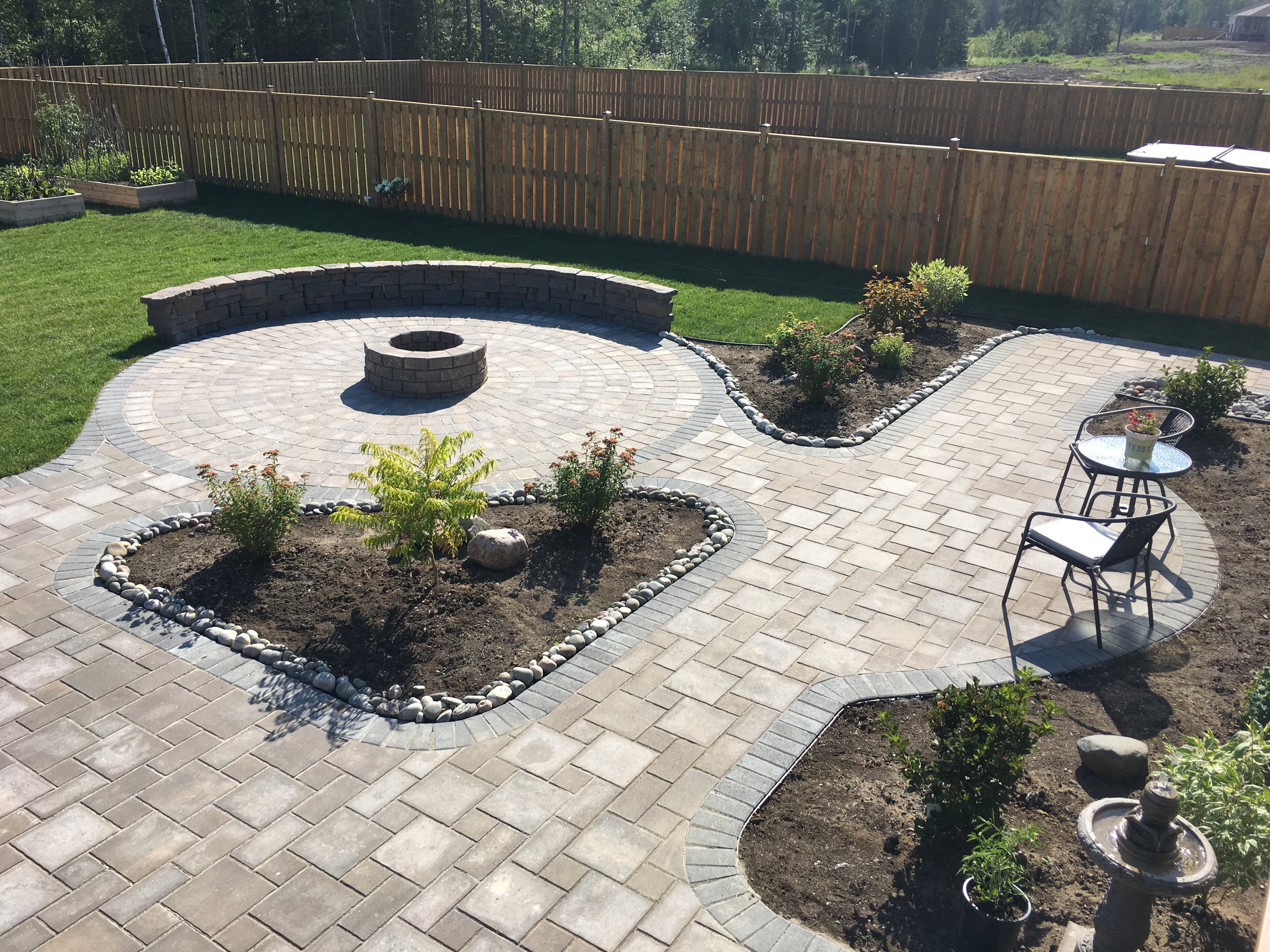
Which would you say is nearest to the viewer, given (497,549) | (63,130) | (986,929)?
(986,929)

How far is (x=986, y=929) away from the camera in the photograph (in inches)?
145

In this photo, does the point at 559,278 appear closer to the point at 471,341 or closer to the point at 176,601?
the point at 471,341

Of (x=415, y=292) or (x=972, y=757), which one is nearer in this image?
(x=972, y=757)

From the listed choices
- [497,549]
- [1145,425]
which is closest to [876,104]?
[1145,425]

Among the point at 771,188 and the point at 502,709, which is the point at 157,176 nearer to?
the point at 771,188

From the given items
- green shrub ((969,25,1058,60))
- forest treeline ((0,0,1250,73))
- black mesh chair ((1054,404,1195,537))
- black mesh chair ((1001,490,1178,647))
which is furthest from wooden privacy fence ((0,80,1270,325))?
green shrub ((969,25,1058,60))

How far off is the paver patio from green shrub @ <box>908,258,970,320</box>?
2.57 m

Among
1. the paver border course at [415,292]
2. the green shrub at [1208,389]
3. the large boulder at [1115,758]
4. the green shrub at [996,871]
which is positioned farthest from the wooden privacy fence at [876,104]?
the green shrub at [996,871]

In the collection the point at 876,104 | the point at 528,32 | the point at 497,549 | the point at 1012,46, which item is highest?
the point at 1012,46

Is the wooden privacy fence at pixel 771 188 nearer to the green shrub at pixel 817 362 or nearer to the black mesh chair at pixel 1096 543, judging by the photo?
the green shrub at pixel 817 362

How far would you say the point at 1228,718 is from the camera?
16.9 ft

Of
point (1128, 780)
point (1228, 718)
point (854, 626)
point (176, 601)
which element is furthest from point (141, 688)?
point (1228, 718)

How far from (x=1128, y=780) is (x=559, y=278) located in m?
8.93

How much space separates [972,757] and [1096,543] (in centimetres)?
241
